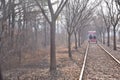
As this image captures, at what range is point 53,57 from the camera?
1562cm

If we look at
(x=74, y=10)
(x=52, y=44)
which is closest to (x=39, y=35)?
(x=74, y=10)

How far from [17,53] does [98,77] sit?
13794mm

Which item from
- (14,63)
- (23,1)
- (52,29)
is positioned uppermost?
(23,1)

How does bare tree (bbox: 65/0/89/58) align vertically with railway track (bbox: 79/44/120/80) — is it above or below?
above

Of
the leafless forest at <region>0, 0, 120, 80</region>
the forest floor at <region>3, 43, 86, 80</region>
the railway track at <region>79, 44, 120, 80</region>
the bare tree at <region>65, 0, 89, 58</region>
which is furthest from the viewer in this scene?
the bare tree at <region>65, 0, 89, 58</region>

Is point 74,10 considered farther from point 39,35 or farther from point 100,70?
point 39,35

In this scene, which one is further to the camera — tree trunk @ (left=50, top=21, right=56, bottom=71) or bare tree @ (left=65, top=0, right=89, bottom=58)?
bare tree @ (left=65, top=0, right=89, bottom=58)

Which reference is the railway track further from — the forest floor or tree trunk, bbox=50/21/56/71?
tree trunk, bbox=50/21/56/71

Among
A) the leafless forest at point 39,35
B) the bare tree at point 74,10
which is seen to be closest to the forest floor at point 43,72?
the leafless forest at point 39,35

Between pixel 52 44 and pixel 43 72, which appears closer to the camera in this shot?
pixel 43 72

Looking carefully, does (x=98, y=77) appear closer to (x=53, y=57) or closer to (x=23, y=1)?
(x=53, y=57)

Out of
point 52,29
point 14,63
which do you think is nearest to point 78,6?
point 14,63

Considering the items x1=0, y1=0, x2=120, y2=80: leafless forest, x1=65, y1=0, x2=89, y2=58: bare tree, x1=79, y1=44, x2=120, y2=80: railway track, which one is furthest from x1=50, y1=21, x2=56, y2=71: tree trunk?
x1=65, y1=0, x2=89, y2=58: bare tree

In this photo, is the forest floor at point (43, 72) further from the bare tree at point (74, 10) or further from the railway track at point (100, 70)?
the bare tree at point (74, 10)
